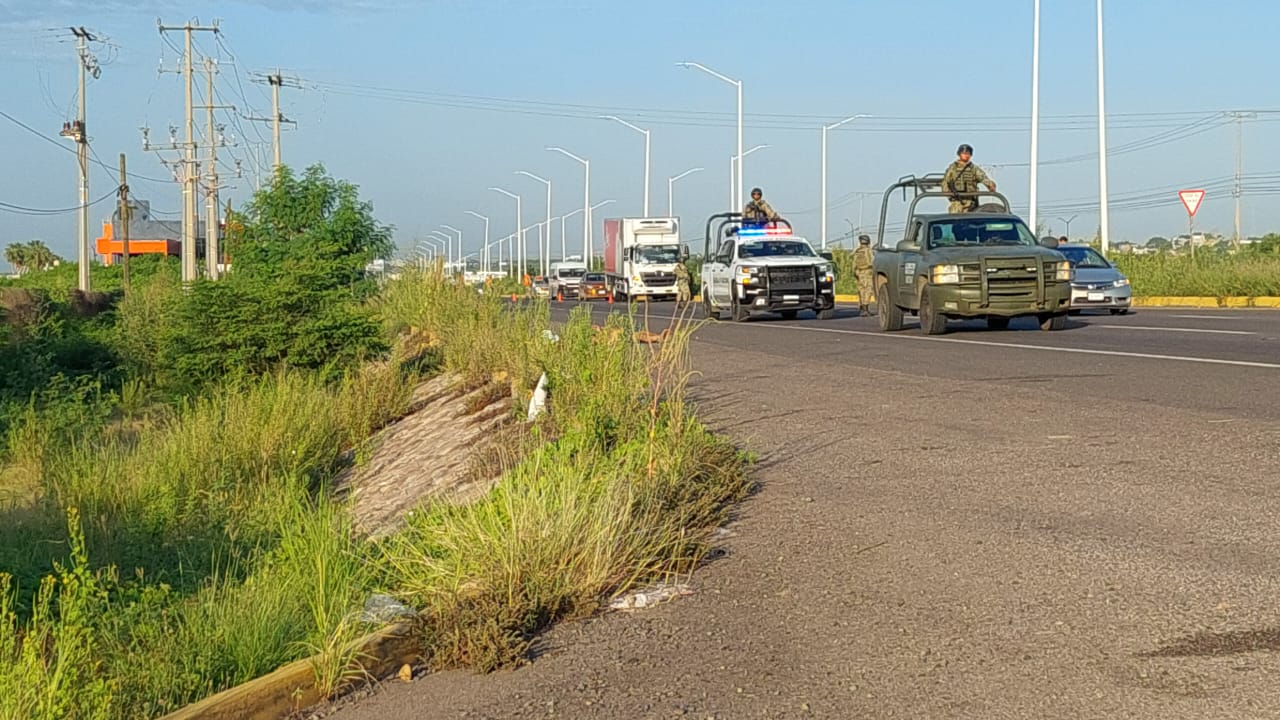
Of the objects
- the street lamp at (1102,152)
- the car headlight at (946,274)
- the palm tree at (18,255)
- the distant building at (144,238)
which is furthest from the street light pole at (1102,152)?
the palm tree at (18,255)

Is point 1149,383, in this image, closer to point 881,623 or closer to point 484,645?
point 881,623

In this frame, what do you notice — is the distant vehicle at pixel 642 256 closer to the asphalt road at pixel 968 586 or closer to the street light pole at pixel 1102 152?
the street light pole at pixel 1102 152

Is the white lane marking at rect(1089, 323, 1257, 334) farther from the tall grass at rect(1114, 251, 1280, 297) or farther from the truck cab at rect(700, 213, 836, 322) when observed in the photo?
the tall grass at rect(1114, 251, 1280, 297)

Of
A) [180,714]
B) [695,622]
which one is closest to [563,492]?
[695,622]

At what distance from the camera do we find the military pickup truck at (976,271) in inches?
845

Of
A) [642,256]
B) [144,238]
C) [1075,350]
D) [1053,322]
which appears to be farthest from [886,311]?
[144,238]

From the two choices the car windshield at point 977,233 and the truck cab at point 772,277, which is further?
the truck cab at point 772,277

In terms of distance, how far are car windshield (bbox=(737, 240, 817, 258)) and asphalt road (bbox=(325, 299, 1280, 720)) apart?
64.4 ft

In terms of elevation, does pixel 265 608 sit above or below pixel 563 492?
below

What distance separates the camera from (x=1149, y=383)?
13.6 metres

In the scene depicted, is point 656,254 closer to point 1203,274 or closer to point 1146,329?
point 1203,274

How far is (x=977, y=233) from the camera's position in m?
22.6

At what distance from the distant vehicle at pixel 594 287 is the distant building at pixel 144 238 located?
53020 mm

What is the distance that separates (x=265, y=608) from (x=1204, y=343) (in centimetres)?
1458
